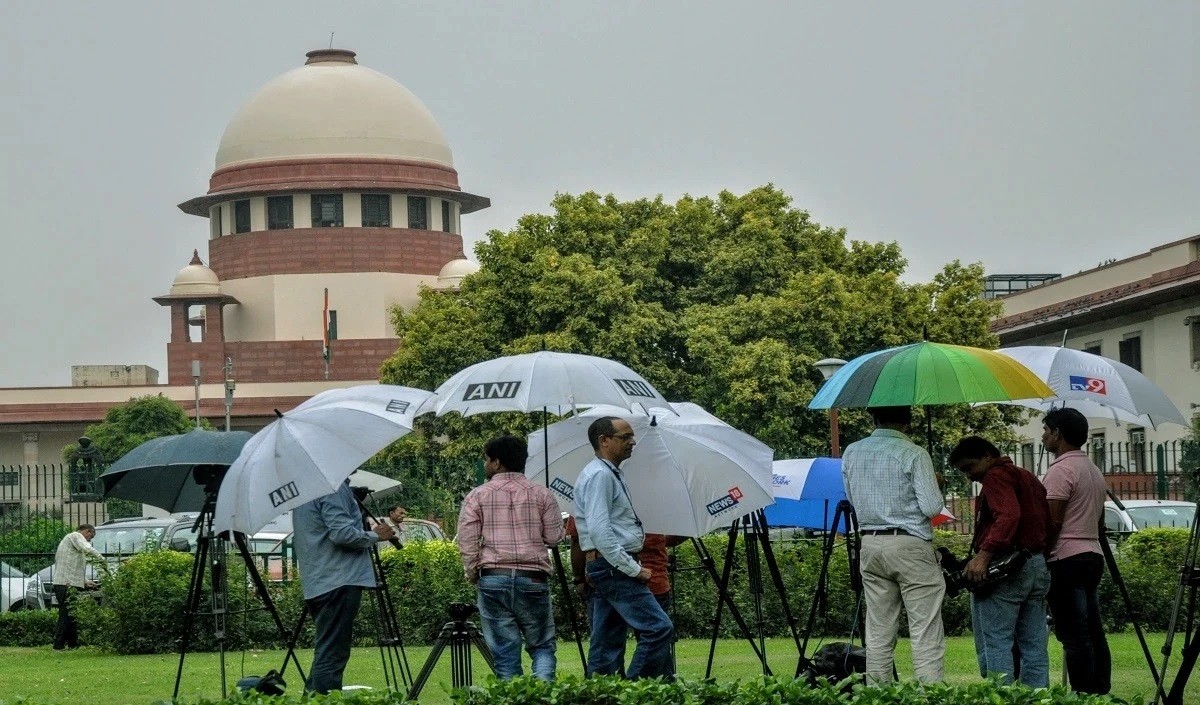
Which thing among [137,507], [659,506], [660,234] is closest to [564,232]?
[660,234]

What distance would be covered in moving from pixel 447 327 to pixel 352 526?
30126mm

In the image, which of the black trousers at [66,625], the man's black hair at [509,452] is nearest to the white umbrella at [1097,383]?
the man's black hair at [509,452]

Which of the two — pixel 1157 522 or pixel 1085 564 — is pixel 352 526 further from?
pixel 1157 522

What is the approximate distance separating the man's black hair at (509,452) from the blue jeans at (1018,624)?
7.51 ft

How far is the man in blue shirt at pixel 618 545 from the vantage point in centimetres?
931

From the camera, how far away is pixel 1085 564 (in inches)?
387

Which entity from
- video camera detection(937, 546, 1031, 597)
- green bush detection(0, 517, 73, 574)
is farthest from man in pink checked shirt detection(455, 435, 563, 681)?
green bush detection(0, 517, 73, 574)

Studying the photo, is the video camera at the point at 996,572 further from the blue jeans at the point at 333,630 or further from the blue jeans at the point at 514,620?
the blue jeans at the point at 333,630

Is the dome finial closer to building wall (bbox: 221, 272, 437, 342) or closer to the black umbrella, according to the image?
building wall (bbox: 221, 272, 437, 342)

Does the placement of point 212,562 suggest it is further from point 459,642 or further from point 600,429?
point 600,429

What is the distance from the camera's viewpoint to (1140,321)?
134 ft

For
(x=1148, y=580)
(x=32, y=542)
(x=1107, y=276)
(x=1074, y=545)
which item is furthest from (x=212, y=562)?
(x=1107, y=276)

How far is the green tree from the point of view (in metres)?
55.0

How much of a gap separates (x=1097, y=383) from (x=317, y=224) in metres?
57.9
